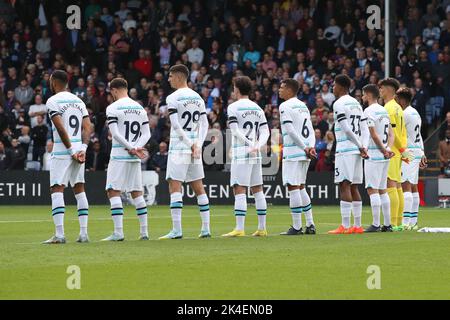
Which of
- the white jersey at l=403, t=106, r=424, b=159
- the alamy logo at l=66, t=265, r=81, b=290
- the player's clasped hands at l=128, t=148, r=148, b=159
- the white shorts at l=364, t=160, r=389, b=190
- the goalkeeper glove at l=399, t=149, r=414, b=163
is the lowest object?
the alamy logo at l=66, t=265, r=81, b=290

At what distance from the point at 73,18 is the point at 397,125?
20829 millimetres

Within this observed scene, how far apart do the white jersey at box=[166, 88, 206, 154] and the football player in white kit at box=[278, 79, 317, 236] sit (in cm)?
170

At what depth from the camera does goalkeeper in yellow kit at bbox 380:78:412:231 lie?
19.2 m

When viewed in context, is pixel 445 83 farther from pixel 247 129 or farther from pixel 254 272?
pixel 254 272

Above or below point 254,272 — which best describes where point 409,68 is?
above

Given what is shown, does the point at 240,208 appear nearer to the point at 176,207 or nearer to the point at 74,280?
the point at 176,207

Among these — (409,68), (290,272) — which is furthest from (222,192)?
(290,272)

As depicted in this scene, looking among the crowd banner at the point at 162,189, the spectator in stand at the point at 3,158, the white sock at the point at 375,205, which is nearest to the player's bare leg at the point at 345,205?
the white sock at the point at 375,205

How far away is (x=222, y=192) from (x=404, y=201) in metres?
11.7

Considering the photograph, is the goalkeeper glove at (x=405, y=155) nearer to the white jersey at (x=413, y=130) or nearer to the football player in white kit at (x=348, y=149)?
the white jersey at (x=413, y=130)

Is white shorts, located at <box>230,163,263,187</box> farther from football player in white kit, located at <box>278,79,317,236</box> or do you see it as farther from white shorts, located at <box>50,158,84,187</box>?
white shorts, located at <box>50,158,84,187</box>

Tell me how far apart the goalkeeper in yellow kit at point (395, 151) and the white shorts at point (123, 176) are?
16.8 feet

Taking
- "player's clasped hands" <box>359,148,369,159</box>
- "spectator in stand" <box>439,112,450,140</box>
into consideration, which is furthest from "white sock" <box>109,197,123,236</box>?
"spectator in stand" <box>439,112,450,140</box>
